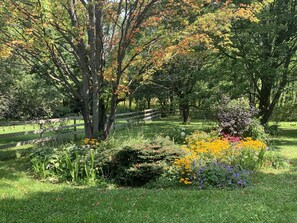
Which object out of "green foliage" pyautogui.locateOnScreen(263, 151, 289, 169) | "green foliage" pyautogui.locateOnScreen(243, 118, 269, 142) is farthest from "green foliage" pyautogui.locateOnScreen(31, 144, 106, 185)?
"green foliage" pyautogui.locateOnScreen(243, 118, 269, 142)

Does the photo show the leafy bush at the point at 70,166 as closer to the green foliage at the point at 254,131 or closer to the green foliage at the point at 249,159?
the green foliage at the point at 249,159

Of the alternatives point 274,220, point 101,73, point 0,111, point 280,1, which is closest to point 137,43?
point 101,73

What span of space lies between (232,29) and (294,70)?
378 cm

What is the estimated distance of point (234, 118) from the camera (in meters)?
10.9

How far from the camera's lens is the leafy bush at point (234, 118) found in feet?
35.1

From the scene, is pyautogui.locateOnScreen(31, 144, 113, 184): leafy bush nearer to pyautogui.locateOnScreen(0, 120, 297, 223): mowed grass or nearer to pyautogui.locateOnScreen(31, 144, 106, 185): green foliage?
pyautogui.locateOnScreen(31, 144, 106, 185): green foliage

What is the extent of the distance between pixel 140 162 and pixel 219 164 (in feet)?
5.32

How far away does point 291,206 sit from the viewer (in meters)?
4.30

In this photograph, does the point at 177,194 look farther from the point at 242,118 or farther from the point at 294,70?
the point at 294,70

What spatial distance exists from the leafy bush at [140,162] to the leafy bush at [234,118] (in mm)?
4537

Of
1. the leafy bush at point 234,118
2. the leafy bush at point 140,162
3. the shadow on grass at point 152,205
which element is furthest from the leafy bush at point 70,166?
the leafy bush at point 234,118

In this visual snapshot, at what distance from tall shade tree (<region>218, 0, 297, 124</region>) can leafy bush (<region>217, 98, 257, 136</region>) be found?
1.95 m

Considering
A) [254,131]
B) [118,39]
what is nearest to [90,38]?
[118,39]

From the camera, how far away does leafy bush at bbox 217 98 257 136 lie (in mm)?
10688
